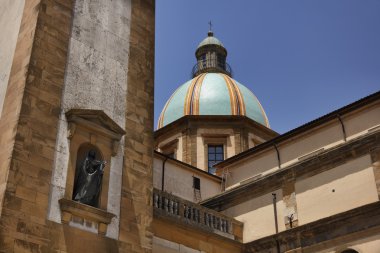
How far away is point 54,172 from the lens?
43.7 ft

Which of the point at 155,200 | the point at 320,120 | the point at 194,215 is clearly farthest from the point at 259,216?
the point at 155,200

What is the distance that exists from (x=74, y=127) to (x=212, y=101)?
18469mm

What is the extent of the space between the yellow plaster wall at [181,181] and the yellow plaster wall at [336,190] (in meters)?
5.81

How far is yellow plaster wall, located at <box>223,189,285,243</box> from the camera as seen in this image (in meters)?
19.7

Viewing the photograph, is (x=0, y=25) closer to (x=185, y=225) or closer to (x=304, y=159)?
(x=185, y=225)

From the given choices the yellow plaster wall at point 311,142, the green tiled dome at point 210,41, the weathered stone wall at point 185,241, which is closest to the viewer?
the weathered stone wall at point 185,241

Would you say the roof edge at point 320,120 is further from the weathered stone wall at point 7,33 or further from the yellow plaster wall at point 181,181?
the weathered stone wall at point 7,33

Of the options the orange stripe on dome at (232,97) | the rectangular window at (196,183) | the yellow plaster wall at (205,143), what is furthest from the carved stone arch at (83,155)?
the orange stripe on dome at (232,97)

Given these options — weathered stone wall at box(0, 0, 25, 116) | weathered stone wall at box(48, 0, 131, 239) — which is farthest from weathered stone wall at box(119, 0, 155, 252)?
weathered stone wall at box(0, 0, 25, 116)

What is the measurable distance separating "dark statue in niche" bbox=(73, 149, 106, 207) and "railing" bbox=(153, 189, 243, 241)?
10.1 feet

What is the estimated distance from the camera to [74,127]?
14023 mm

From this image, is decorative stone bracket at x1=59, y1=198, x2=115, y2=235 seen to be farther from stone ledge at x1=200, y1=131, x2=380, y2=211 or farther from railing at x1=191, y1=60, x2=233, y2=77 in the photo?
railing at x1=191, y1=60, x2=233, y2=77

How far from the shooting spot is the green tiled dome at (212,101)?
31.7m

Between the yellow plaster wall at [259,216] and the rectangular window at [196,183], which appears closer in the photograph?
the yellow plaster wall at [259,216]
